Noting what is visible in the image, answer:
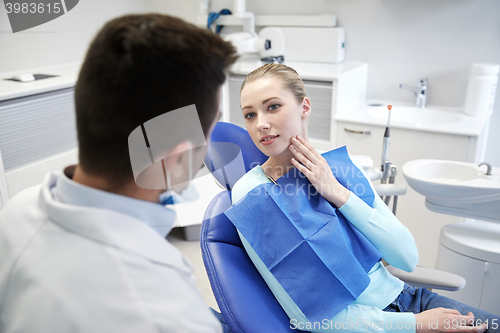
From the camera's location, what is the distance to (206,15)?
10.2 feet

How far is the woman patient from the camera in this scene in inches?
40.6

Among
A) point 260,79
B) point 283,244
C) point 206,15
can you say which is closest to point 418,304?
point 283,244

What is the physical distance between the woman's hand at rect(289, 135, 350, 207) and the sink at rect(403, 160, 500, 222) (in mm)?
597

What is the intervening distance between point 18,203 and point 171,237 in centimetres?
216

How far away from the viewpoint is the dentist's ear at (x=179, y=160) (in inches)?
21.2

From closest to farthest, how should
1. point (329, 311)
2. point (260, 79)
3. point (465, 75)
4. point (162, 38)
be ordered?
1. point (162, 38)
2. point (329, 311)
3. point (260, 79)
4. point (465, 75)

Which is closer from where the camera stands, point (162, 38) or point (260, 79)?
point (162, 38)

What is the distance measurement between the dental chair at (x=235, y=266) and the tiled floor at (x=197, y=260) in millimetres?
927

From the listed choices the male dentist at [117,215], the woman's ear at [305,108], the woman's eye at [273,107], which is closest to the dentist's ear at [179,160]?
the male dentist at [117,215]

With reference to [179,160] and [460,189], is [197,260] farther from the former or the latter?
[179,160]

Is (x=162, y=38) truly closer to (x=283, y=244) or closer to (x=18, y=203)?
(x=18, y=203)

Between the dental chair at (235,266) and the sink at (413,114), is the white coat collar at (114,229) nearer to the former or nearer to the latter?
the dental chair at (235,266)

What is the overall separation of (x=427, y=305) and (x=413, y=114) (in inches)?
62.8

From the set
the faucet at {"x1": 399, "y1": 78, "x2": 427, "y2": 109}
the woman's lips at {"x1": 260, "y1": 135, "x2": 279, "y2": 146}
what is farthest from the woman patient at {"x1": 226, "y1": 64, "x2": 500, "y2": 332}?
the faucet at {"x1": 399, "y1": 78, "x2": 427, "y2": 109}
